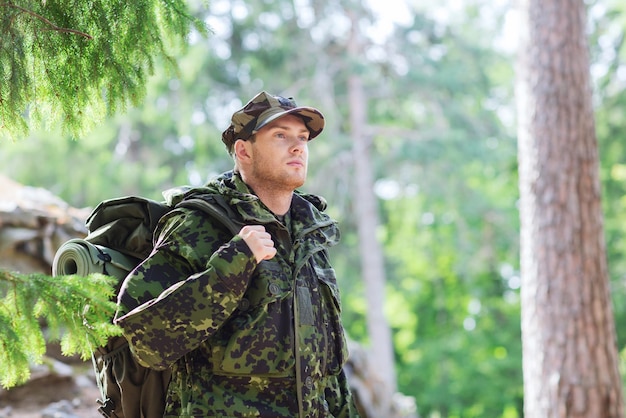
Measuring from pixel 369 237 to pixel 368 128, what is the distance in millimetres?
2419

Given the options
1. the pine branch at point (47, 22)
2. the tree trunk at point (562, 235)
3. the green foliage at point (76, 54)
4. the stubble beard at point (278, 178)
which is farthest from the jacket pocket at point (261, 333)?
the tree trunk at point (562, 235)

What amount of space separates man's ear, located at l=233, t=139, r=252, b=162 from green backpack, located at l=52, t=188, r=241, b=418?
8.6 inches

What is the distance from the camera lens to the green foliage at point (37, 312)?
2.68 metres

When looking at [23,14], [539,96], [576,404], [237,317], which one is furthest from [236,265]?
[539,96]

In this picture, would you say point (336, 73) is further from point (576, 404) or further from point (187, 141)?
point (576, 404)

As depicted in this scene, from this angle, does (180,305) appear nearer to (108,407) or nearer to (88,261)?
(88,261)

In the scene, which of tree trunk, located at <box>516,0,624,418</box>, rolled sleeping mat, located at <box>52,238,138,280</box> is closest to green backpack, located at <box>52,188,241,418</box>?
rolled sleeping mat, located at <box>52,238,138,280</box>

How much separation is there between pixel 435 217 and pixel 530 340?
14.2 metres

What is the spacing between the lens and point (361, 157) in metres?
19.0

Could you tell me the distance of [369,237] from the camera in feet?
61.8

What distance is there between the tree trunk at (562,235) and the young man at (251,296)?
10.4 feet

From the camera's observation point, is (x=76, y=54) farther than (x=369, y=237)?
No

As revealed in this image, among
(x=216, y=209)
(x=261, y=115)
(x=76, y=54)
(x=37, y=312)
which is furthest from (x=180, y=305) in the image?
(x=76, y=54)

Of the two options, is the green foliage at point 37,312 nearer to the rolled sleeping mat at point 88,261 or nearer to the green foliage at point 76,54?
the rolled sleeping mat at point 88,261
